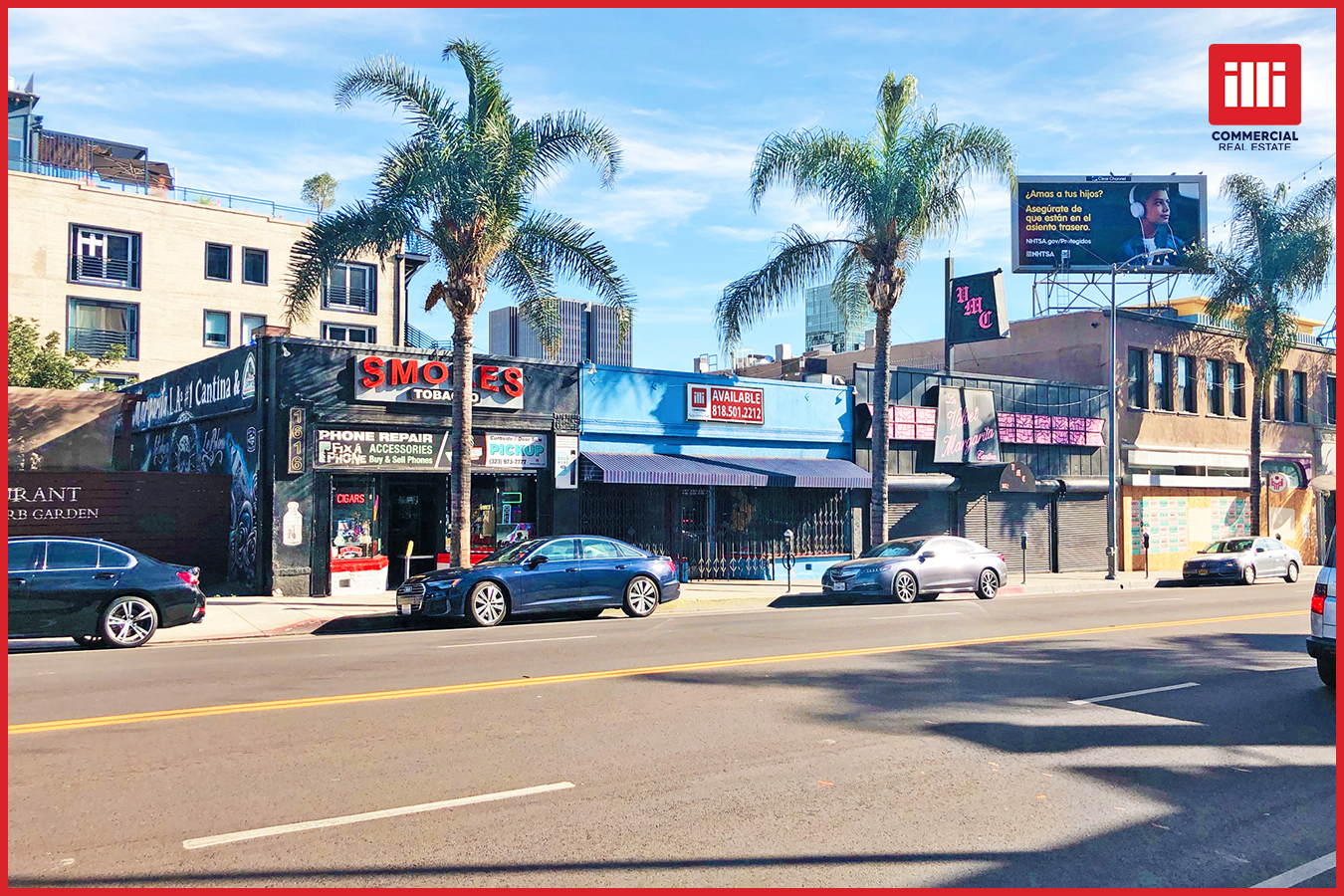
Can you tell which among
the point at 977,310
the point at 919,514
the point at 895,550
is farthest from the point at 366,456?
the point at 977,310

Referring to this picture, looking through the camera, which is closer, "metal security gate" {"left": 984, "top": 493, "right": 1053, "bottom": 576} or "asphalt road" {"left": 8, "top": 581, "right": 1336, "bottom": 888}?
"asphalt road" {"left": 8, "top": 581, "right": 1336, "bottom": 888}

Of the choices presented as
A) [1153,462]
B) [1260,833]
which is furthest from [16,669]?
[1153,462]

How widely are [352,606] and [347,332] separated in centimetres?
3697

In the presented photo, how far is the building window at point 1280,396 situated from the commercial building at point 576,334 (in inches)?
1021

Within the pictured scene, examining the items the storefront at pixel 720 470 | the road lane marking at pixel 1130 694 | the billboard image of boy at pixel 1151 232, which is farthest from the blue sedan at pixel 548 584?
the billboard image of boy at pixel 1151 232

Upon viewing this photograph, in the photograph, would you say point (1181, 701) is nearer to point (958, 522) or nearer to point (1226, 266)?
point (958, 522)

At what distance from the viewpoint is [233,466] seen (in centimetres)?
2225

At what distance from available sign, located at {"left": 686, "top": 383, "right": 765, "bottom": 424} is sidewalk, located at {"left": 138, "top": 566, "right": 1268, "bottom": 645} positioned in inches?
160

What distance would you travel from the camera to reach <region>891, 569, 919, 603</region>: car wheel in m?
20.9

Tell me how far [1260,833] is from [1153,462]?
104 feet

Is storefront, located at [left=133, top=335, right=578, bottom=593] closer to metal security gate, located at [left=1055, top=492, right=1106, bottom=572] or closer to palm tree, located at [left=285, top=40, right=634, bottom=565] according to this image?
palm tree, located at [left=285, top=40, right=634, bottom=565]

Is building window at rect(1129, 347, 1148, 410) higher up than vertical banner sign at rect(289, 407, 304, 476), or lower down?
higher up

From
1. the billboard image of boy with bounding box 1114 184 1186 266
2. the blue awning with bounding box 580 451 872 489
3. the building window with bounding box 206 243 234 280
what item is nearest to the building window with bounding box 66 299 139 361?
the building window with bounding box 206 243 234 280

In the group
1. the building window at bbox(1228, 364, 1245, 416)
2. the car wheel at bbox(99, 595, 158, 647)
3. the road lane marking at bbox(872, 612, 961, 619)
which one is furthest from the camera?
the building window at bbox(1228, 364, 1245, 416)
